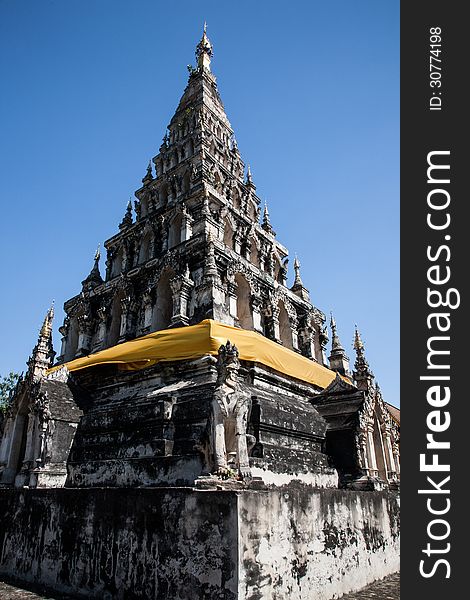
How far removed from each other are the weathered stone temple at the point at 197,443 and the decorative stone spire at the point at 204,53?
12728mm

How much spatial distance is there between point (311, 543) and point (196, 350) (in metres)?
4.82

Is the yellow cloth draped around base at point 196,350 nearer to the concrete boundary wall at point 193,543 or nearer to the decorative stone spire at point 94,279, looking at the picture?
the concrete boundary wall at point 193,543

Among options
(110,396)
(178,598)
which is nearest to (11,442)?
(110,396)

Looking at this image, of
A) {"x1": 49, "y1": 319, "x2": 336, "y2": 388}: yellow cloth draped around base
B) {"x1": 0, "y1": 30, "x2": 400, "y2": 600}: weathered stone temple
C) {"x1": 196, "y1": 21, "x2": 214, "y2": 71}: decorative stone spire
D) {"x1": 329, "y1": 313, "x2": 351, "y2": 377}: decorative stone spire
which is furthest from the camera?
{"x1": 196, "y1": 21, "x2": 214, "y2": 71}: decorative stone spire

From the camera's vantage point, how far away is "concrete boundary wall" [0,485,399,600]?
5422 mm

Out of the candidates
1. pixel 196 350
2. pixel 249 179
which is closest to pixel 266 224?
pixel 249 179

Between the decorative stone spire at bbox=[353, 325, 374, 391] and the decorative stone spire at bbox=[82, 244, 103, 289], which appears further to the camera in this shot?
the decorative stone spire at bbox=[82, 244, 103, 289]

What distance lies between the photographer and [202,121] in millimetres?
23312

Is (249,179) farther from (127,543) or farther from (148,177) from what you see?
(127,543)

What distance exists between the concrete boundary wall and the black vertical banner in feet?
6.20

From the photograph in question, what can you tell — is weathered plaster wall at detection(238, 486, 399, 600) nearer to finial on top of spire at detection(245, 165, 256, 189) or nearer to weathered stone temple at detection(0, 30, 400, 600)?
weathered stone temple at detection(0, 30, 400, 600)

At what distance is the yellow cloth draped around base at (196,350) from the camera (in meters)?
10.1

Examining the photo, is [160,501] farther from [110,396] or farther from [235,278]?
[235,278]

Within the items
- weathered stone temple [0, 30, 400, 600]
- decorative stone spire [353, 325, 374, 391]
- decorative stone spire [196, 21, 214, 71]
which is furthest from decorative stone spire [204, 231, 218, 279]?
decorative stone spire [196, 21, 214, 71]
